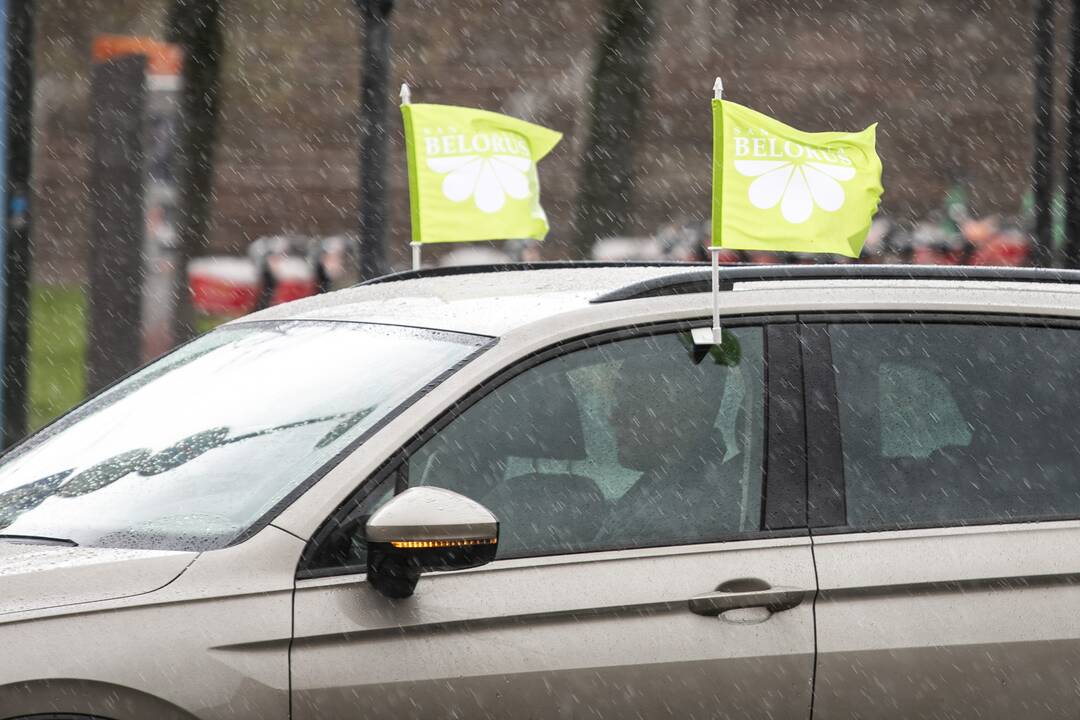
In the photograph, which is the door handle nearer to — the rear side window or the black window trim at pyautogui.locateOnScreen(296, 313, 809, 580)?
the black window trim at pyautogui.locateOnScreen(296, 313, 809, 580)

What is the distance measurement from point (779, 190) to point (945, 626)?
A: 49.9 inches

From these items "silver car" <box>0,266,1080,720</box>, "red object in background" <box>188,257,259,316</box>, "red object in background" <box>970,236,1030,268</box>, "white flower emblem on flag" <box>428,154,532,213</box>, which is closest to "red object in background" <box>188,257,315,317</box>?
"red object in background" <box>188,257,259,316</box>

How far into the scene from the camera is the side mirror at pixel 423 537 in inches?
139

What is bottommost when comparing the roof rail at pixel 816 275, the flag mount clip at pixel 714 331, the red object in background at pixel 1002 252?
the red object in background at pixel 1002 252

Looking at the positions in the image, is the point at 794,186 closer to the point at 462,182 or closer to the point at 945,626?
the point at 945,626

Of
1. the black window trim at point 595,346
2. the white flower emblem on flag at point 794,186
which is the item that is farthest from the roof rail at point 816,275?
the white flower emblem on flag at point 794,186

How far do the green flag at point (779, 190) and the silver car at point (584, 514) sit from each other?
31 centimetres

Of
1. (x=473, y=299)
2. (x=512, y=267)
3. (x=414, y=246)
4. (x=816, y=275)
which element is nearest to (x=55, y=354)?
(x=414, y=246)

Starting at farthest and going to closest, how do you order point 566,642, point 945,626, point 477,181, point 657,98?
point 657,98, point 477,181, point 945,626, point 566,642

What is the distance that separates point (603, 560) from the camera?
3.86 meters

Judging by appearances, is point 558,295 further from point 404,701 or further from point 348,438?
point 404,701

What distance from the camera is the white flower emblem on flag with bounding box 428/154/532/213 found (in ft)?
20.8

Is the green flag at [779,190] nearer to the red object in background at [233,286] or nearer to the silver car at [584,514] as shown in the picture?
the silver car at [584,514]

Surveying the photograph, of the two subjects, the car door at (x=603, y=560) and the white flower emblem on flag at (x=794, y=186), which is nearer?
the car door at (x=603, y=560)
